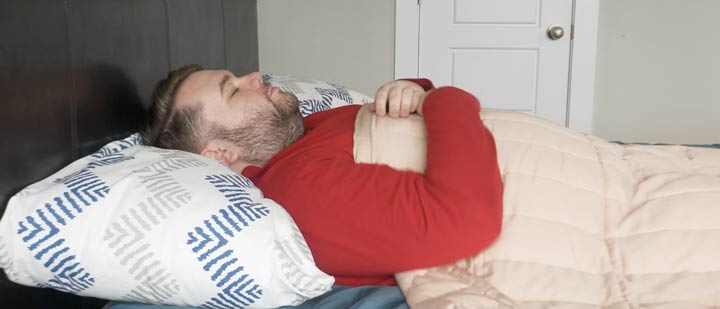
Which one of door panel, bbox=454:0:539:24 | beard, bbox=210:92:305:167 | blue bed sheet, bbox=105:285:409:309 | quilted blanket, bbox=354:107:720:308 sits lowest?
blue bed sheet, bbox=105:285:409:309

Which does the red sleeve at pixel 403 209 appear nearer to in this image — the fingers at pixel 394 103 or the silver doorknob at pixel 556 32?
the fingers at pixel 394 103

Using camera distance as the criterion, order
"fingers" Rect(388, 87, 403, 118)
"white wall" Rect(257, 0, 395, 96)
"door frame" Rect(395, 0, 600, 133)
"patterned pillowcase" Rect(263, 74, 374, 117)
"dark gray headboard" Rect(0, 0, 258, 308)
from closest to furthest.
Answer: "dark gray headboard" Rect(0, 0, 258, 308) → "fingers" Rect(388, 87, 403, 118) → "patterned pillowcase" Rect(263, 74, 374, 117) → "door frame" Rect(395, 0, 600, 133) → "white wall" Rect(257, 0, 395, 96)

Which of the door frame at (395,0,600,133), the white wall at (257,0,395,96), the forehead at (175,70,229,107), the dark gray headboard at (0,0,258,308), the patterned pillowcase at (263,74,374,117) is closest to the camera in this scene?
the dark gray headboard at (0,0,258,308)

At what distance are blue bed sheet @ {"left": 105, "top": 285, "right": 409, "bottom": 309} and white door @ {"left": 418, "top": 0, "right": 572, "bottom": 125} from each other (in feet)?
7.79

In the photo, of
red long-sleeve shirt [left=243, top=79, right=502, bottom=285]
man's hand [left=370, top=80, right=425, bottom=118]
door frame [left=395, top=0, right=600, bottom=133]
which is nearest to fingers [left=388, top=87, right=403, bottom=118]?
man's hand [left=370, top=80, right=425, bottom=118]

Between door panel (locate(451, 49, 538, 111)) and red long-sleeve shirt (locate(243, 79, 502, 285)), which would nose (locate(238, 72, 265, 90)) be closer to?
red long-sleeve shirt (locate(243, 79, 502, 285))

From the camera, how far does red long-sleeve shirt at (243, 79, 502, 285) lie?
1105 mm

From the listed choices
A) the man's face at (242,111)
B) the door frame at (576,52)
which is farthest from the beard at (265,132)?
the door frame at (576,52)

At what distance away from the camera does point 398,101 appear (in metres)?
1.36

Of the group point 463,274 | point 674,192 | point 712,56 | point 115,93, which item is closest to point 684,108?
point 712,56

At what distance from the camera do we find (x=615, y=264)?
1.13m

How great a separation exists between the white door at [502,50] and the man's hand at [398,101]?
2.06 metres

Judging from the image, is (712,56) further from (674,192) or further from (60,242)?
(60,242)

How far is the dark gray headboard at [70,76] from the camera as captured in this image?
965mm
